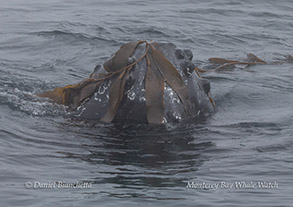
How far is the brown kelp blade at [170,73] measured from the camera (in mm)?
6320

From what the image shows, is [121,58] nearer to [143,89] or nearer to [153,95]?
[143,89]

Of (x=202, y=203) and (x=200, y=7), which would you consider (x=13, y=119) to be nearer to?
(x=202, y=203)

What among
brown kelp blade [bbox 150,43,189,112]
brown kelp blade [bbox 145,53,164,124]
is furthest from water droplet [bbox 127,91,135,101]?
brown kelp blade [bbox 150,43,189,112]

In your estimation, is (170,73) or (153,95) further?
(170,73)

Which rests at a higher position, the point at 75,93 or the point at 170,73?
the point at 170,73

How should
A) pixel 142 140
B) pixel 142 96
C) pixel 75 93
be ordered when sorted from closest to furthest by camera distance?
pixel 142 140
pixel 142 96
pixel 75 93

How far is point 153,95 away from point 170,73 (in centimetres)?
34

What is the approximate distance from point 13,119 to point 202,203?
306 cm

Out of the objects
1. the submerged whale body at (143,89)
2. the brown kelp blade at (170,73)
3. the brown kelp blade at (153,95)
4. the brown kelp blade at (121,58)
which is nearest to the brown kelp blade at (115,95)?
the submerged whale body at (143,89)

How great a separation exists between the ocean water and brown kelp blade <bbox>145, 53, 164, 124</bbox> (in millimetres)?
131

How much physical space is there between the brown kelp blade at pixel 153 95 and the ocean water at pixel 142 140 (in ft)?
0.43

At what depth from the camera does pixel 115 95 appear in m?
6.21

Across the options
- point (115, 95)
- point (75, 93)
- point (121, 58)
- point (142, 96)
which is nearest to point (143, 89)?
point (142, 96)

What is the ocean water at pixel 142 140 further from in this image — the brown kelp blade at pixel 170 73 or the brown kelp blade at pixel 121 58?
the brown kelp blade at pixel 121 58
